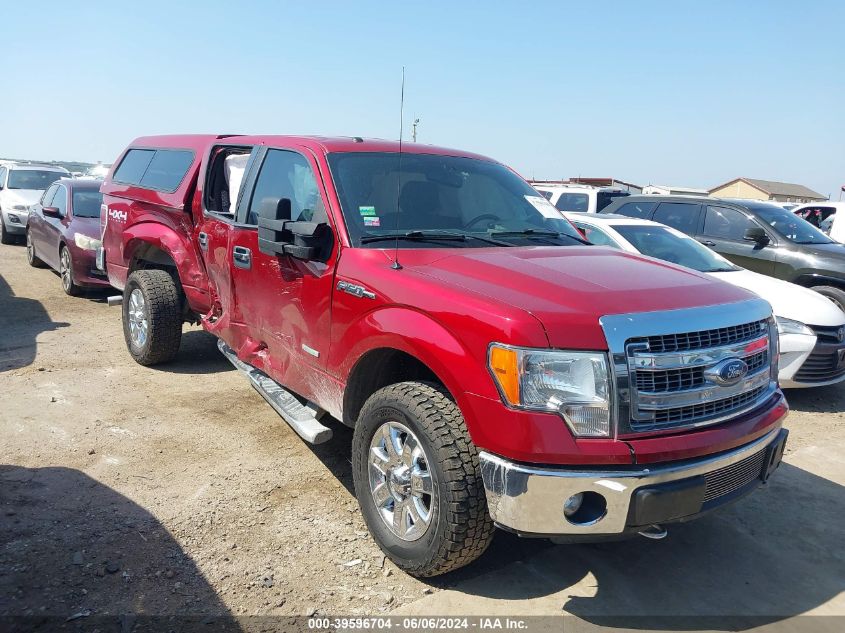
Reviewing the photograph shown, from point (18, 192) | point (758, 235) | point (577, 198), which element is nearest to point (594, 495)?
point (758, 235)

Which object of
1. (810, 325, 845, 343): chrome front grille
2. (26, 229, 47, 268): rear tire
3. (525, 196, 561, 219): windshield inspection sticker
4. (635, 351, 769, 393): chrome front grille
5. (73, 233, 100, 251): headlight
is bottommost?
(26, 229, 47, 268): rear tire

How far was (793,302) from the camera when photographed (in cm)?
616

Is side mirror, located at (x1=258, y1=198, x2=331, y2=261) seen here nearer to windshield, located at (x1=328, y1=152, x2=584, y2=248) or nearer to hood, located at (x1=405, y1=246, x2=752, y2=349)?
windshield, located at (x1=328, y1=152, x2=584, y2=248)

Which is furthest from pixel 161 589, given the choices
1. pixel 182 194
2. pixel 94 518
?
pixel 182 194

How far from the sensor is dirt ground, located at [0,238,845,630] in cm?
293

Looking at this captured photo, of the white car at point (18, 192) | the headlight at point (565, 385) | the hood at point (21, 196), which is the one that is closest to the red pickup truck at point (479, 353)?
the headlight at point (565, 385)

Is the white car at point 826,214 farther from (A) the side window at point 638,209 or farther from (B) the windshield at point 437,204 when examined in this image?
(B) the windshield at point 437,204

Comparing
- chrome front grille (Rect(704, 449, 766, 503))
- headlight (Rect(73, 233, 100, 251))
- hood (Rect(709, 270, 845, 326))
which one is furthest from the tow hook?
headlight (Rect(73, 233, 100, 251))

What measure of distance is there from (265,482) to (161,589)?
112cm

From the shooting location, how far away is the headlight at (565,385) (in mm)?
2553

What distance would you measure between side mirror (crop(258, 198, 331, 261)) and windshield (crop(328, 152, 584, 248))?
0.18 m

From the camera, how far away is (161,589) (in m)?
2.91

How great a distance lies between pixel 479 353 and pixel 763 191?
67673mm

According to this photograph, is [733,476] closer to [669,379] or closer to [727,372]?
[727,372]
